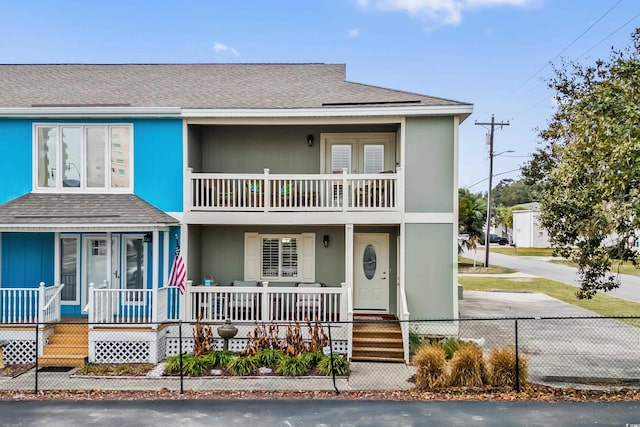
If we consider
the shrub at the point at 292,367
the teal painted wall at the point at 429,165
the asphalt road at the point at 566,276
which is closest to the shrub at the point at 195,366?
the shrub at the point at 292,367

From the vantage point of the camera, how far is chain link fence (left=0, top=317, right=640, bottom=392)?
941cm

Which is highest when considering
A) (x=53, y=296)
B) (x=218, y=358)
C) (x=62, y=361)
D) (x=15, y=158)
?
(x=15, y=158)

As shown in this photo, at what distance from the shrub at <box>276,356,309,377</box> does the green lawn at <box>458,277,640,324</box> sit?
11363 mm

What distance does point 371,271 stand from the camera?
13312 mm

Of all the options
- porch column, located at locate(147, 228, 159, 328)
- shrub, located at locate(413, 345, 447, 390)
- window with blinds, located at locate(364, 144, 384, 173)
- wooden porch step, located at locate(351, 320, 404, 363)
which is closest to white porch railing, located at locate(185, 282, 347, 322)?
wooden porch step, located at locate(351, 320, 404, 363)

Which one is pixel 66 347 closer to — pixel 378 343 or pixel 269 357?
pixel 269 357

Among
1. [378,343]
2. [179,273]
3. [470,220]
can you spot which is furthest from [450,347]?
[470,220]

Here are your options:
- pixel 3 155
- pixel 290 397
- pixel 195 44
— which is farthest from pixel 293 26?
pixel 290 397

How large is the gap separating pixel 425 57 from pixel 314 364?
813 inches

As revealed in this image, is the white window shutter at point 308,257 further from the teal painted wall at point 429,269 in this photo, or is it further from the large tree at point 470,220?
the large tree at point 470,220

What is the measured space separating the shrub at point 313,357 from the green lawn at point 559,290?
1088cm

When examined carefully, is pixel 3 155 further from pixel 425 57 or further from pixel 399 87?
pixel 425 57

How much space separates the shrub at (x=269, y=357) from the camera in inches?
408

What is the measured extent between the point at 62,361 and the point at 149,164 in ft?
16.4
